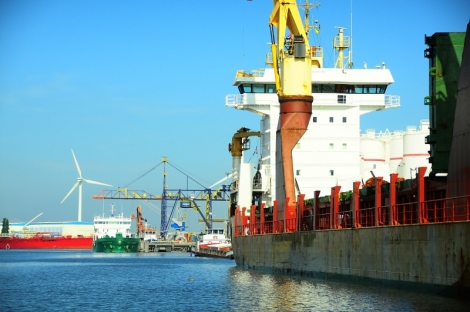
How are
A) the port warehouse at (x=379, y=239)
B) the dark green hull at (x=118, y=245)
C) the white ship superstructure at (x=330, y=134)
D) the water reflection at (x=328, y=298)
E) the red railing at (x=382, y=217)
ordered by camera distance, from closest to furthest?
the water reflection at (x=328, y=298) → the port warehouse at (x=379, y=239) → the red railing at (x=382, y=217) → the white ship superstructure at (x=330, y=134) → the dark green hull at (x=118, y=245)

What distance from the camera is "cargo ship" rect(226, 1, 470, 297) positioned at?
26.0 meters

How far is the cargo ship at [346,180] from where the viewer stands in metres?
26.0

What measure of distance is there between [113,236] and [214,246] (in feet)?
183

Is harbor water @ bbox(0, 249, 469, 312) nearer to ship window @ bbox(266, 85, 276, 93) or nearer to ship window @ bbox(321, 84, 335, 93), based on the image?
ship window @ bbox(321, 84, 335, 93)

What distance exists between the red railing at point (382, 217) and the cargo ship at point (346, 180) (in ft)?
0.19

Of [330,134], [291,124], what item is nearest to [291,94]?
[291,124]

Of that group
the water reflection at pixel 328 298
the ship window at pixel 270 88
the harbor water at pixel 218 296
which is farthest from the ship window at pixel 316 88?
the water reflection at pixel 328 298

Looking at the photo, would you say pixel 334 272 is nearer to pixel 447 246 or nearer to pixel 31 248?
pixel 447 246

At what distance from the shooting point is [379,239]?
30.3 m

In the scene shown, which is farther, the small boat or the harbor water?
the small boat

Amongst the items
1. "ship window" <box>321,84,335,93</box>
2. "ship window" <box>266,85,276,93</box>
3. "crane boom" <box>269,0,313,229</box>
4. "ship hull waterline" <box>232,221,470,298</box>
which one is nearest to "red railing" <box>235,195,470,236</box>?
"ship hull waterline" <box>232,221,470,298</box>

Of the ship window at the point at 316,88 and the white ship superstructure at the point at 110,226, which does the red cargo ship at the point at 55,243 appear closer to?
the white ship superstructure at the point at 110,226

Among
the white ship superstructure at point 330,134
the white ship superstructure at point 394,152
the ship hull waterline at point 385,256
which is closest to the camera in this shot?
the ship hull waterline at point 385,256

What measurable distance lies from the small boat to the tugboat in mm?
20096
